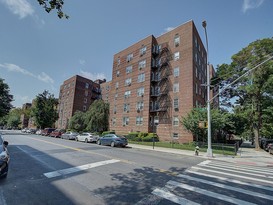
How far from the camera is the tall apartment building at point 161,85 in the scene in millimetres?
29234

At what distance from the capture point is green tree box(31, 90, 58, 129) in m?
59.6

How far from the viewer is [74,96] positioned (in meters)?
57.3

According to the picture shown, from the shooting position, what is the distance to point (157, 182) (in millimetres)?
6215

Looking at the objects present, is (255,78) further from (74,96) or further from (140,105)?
(74,96)

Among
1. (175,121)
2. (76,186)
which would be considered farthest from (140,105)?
(76,186)

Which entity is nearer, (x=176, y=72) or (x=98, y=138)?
(x=98, y=138)

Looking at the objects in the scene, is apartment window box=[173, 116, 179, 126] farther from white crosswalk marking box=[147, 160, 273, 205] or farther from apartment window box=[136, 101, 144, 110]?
white crosswalk marking box=[147, 160, 273, 205]

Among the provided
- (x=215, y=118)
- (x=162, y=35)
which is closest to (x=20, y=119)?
(x=162, y=35)

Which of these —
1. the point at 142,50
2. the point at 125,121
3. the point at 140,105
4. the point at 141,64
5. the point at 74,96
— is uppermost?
the point at 142,50

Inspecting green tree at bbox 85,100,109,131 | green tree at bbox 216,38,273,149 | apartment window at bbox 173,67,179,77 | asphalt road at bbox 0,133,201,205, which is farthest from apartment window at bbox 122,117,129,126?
asphalt road at bbox 0,133,201,205

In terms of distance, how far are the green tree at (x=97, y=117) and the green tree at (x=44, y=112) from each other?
89.4ft

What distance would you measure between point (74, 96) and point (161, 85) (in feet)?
116

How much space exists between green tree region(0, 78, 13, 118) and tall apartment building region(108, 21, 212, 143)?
33091mm

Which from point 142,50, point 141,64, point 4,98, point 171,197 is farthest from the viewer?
point 4,98
